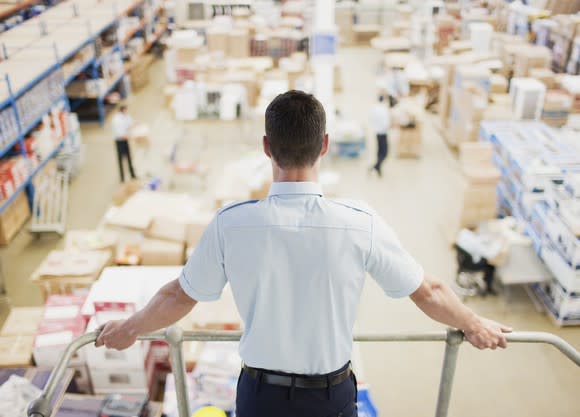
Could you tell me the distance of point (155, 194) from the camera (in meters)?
6.88

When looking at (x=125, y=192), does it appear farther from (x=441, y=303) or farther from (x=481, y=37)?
(x=481, y=37)

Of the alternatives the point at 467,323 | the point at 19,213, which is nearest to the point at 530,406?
the point at 467,323

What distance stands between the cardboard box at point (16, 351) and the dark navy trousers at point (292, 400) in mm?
3076

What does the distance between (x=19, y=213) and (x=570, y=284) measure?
21.3 ft

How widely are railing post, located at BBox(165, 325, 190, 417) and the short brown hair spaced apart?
807 millimetres

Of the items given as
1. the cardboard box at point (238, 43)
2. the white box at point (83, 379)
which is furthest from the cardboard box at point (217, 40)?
the white box at point (83, 379)

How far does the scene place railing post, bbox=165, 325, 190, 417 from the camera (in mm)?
2090

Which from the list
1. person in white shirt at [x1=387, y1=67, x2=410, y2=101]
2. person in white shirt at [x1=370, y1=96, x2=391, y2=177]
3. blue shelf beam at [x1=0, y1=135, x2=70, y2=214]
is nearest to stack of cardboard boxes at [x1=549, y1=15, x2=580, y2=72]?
person in white shirt at [x1=387, y1=67, x2=410, y2=101]

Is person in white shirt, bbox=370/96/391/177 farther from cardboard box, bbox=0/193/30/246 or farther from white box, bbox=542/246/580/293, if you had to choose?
cardboard box, bbox=0/193/30/246

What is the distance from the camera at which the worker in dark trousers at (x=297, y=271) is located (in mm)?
1638

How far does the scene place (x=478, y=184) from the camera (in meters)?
6.68

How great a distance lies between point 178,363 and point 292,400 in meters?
0.60

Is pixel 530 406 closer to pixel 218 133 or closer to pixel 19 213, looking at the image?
pixel 19 213

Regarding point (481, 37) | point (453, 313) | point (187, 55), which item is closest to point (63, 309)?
point (453, 313)
